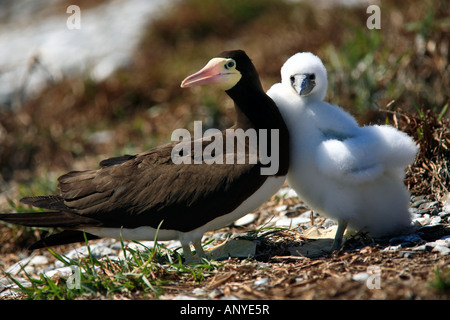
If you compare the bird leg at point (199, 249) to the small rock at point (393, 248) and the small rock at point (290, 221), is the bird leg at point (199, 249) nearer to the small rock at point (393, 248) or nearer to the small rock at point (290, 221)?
the small rock at point (290, 221)

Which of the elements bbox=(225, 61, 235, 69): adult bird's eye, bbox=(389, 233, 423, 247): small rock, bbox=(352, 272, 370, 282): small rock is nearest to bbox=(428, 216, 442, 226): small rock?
bbox=(389, 233, 423, 247): small rock

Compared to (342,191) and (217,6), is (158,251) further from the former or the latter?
(217,6)

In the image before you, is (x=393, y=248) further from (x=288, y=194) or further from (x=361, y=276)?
(x=288, y=194)

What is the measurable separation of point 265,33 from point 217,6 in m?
2.06

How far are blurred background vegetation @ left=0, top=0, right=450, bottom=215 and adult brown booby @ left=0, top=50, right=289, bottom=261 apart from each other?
2537mm

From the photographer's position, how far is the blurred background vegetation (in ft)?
25.4

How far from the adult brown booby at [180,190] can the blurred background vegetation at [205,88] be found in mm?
2537

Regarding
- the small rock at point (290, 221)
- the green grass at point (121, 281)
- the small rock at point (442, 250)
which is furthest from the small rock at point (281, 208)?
the small rock at point (442, 250)

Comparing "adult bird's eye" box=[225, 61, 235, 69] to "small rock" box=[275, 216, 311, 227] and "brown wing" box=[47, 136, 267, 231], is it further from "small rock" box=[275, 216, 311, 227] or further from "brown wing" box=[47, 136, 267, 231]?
"small rock" box=[275, 216, 311, 227]

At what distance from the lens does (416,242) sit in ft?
13.7

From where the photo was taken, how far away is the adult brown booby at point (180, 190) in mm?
4234

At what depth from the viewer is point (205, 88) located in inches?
353

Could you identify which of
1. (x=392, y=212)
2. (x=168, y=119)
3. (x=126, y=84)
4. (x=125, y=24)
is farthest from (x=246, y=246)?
(x=125, y=24)

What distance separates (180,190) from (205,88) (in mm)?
4836
